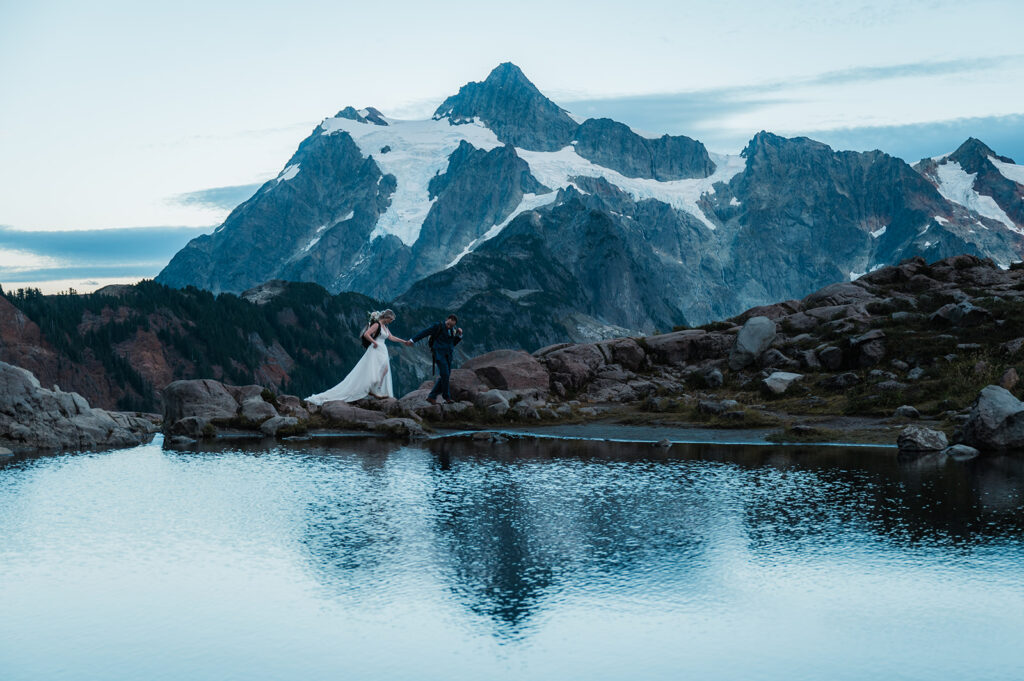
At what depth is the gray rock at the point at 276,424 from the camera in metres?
37.5

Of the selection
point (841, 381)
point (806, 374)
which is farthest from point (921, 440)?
point (806, 374)

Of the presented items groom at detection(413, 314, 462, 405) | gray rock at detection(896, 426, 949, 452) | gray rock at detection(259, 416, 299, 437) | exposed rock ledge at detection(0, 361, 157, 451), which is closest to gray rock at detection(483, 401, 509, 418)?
groom at detection(413, 314, 462, 405)

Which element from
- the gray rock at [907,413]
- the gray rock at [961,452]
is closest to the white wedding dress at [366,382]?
the gray rock at [907,413]

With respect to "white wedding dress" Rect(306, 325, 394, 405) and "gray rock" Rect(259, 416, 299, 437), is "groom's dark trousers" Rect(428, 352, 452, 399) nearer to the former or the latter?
A: "white wedding dress" Rect(306, 325, 394, 405)

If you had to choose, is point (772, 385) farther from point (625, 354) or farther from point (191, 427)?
point (191, 427)

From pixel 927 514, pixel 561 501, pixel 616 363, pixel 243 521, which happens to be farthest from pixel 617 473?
pixel 616 363

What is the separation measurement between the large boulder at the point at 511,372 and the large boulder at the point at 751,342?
8.84m

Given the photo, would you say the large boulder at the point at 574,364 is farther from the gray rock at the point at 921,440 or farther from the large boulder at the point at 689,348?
the gray rock at the point at 921,440

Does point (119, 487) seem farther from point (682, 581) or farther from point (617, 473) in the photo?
point (682, 581)

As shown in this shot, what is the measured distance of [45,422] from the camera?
3688 centimetres

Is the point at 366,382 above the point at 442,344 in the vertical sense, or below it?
below

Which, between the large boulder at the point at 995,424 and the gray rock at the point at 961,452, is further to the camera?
the large boulder at the point at 995,424

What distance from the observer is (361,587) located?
15.8 metres

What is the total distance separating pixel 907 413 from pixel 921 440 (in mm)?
5191
